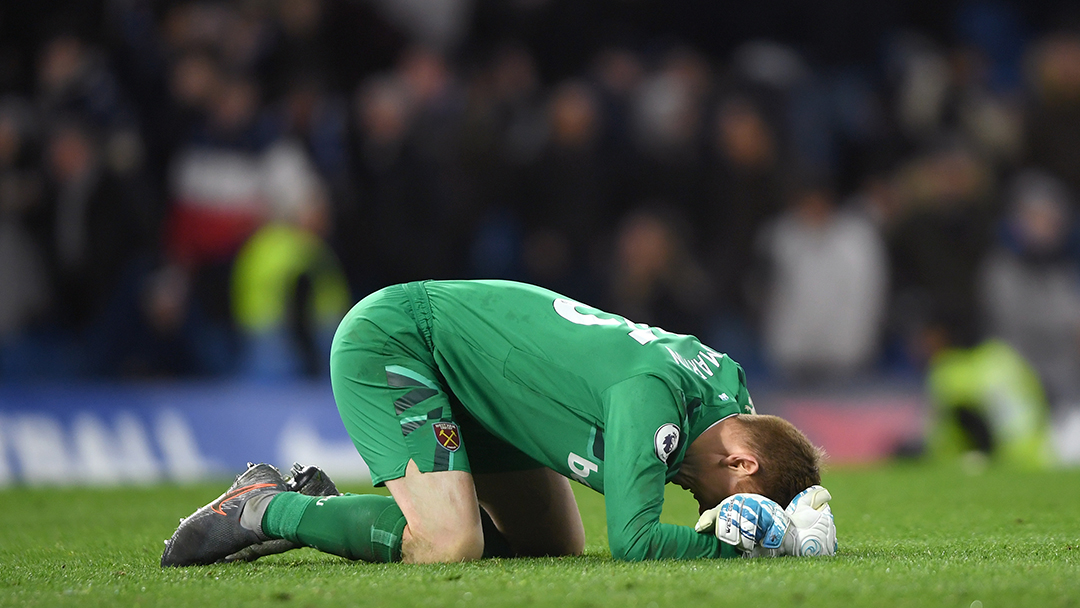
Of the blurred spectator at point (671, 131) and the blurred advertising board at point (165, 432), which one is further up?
the blurred spectator at point (671, 131)

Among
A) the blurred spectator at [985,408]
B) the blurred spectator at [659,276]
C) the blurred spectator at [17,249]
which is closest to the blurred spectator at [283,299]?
the blurred spectator at [17,249]

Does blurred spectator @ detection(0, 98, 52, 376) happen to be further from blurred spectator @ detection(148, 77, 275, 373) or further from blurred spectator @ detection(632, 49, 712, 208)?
blurred spectator @ detection(632, 49, 712, 208)

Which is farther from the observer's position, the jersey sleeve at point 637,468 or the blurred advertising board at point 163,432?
the blurred advertising board at point 163,432

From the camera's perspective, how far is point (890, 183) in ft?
39.3

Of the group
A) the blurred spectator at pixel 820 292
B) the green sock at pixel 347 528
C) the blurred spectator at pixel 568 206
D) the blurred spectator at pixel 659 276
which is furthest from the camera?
the blurred spectator at pixel 568 206

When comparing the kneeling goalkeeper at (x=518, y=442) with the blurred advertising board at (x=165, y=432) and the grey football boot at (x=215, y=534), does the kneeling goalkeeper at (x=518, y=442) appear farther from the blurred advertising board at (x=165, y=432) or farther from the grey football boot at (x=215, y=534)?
the blurred advertising board at (x=165, y=432)

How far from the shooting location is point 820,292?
36.0 feet

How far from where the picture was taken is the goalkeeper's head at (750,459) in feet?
13.1

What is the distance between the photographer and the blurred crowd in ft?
33.9

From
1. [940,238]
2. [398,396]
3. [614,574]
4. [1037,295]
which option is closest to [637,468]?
[614,574]

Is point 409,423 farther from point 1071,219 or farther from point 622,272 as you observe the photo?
point 1071,219

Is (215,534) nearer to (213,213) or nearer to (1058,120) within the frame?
(213,213)

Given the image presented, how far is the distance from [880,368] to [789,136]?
2.38 metres

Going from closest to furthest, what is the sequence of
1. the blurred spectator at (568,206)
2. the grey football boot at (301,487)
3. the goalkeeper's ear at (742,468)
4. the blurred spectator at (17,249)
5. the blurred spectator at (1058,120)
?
the goalkeeper's ear at (742,468), the grey football boot at (301,487), the blurred spectator at (17,249), the blurred spectator at (568,206), the blurred spectator at (1058,120)
